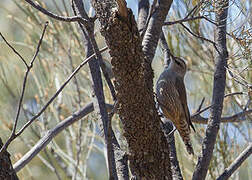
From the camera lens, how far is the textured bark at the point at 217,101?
2.67m

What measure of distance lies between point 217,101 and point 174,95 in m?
1.51

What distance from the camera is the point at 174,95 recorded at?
169 inches

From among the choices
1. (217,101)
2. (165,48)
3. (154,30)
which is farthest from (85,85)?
(217,101)

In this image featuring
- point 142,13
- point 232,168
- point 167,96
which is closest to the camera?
point 232,168

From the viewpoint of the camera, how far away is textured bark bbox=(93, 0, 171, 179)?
2033 mm

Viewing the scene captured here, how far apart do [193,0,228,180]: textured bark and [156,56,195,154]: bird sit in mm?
1028

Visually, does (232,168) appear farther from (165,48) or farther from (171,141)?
(165,48)

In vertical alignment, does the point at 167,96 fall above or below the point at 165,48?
below

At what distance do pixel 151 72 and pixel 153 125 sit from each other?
33cm

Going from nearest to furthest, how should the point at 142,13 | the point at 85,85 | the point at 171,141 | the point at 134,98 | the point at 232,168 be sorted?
the point at 134,98
the point at 232,168
the point at 171,141
the point at 142,13
the point at 85,85

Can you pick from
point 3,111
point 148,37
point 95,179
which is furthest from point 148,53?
point 95,179

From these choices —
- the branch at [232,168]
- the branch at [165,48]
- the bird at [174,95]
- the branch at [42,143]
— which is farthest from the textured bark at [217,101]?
the bird at [174,95]

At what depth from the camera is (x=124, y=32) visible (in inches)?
79.6

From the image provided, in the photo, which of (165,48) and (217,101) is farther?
(165,48)
